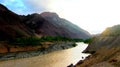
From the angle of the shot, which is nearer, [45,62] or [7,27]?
[45,62]

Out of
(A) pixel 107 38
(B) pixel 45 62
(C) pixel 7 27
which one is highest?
(C) pixel 7 27

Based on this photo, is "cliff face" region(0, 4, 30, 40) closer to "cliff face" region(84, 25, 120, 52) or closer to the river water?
the river water

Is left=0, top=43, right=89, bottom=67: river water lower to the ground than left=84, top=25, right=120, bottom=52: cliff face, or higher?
lower

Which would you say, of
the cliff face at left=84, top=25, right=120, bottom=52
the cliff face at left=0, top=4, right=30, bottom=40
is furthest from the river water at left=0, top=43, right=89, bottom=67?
the cliff face at left=0, top=4, right=30, bottom=40

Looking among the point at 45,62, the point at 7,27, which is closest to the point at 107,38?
the point at 45,62

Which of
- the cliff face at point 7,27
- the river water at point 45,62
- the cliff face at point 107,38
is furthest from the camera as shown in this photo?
the cliff face at point 7,27

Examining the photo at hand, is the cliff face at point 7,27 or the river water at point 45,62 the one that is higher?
the cliff face at point 7,27

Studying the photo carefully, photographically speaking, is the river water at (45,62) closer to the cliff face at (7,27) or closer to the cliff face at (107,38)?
the cliff face at (107,38)

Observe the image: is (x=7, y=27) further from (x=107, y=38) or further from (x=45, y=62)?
(x=107, y=38)

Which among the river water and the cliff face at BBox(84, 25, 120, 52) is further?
Result: the river water

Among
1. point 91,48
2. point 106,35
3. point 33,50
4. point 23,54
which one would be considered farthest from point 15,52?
point 106,35

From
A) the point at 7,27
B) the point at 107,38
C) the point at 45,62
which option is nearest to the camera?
the point at 107,38

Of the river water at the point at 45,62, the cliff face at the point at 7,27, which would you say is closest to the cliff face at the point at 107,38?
the river water at the point at 45,62

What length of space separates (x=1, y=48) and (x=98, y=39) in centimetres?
2270
